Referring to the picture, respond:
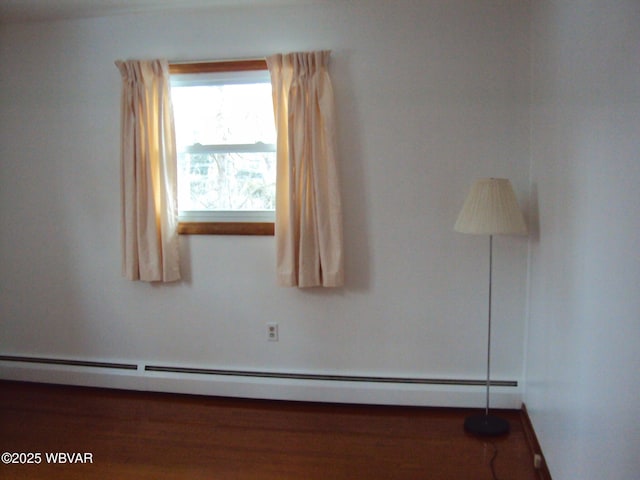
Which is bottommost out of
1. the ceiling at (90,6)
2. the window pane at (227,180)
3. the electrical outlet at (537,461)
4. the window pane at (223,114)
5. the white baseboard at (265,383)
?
the electrical outlet at (537,461)

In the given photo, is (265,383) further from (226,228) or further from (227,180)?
(227,180)

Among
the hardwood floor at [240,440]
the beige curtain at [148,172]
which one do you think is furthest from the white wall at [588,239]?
the beige curtain at [148,172]

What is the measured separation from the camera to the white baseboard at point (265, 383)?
246 cm

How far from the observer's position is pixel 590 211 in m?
1.42

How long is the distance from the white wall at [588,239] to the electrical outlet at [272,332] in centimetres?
142

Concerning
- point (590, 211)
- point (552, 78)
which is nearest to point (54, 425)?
point (590, 211)

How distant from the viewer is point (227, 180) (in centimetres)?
262

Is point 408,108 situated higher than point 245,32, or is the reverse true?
point 245,32

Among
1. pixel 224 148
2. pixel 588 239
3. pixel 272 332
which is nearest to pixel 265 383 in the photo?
pixel 272 332

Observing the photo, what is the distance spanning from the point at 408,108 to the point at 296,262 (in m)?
1.07

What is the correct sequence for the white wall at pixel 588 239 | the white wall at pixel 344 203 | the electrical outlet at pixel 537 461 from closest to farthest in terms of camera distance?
the white wall at pixel 588 239 → the electrical outlet at pixel 537 461 → the white wall at pixel 344 203

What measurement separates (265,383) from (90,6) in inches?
96.1

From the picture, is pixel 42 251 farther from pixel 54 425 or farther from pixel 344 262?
pixel 344 262

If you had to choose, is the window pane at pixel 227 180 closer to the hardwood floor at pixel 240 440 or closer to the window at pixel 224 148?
the window at pixel 224 148
